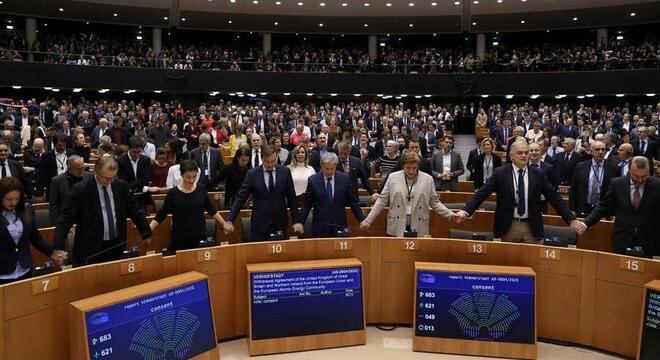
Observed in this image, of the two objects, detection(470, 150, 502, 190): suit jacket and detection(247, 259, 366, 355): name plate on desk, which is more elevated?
detection(470, 150, 502, 190): suit jacket

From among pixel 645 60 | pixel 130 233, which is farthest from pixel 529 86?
pixel 130 233

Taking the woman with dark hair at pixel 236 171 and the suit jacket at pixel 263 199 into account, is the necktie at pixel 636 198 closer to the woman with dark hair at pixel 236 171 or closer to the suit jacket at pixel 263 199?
the suit jacket at pixel 263 199

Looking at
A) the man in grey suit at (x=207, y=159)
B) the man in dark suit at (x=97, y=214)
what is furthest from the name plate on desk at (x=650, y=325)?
the man in grey suit at (x=207, y=159)

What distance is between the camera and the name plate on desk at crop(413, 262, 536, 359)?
4812 millimetres

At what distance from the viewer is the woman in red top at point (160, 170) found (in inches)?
286

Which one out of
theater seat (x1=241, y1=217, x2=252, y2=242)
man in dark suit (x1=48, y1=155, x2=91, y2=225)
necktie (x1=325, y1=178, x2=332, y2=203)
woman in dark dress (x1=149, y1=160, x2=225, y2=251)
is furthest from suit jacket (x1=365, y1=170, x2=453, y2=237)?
man in dark suit (x1=48, y1=155, x2=91, y2=225)

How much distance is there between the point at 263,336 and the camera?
4848mm

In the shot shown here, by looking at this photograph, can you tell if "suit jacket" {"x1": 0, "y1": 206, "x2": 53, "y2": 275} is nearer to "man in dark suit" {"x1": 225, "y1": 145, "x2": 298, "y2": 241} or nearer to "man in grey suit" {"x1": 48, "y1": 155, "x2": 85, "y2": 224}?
"man in grey suit" {"x1": 48, "y1": 155, "x2": 85, "y2": 224}

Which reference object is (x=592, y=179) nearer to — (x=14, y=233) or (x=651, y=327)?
(x=651, y=327)

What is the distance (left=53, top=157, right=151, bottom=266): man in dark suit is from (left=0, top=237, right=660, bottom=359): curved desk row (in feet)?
2.06

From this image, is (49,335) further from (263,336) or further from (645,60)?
(645,60)

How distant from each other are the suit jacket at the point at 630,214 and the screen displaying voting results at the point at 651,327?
3.40ft

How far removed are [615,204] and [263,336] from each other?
137 inches

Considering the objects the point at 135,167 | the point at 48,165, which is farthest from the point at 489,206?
the point at 48,165
